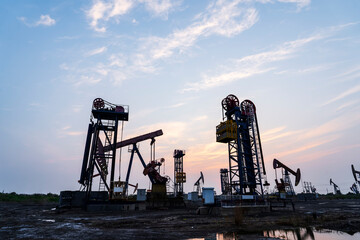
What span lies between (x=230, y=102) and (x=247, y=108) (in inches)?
90.5

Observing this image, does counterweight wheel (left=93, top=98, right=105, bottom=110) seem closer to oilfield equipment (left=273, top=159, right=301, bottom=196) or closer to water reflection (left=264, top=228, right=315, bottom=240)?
water reflection (left=264, top=228, right=315, bottom=240)

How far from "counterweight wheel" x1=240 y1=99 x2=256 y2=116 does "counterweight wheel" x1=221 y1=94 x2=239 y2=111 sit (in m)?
0.85

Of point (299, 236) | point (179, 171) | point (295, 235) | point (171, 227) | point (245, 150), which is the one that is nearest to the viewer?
point (299, 236)

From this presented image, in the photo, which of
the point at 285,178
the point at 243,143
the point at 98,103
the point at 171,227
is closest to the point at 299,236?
the point at 171,227

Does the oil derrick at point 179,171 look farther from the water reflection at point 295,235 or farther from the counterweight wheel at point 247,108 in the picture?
the water reflection at point 295,235

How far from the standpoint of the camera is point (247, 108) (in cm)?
2836

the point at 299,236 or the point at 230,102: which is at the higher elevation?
the point at 230,102

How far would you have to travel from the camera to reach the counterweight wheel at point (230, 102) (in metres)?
28.9

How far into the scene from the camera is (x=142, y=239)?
930 cm

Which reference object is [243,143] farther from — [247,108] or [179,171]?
[179,171]

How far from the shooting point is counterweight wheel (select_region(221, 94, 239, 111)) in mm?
28906

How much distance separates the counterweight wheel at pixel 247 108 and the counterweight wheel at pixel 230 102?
2.78 ft

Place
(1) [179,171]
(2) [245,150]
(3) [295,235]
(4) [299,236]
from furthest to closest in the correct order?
(1) [179,171], (2) [245,150], (3) [295,235], (4) [299,236]

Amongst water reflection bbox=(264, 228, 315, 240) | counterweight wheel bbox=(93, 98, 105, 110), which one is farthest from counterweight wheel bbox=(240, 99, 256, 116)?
counterweight wheel bbox=(93, 98, 105, 110)
